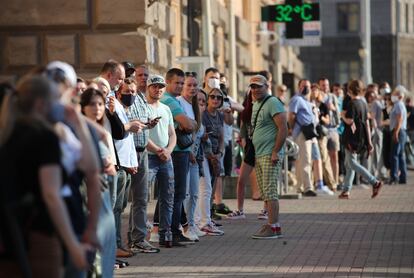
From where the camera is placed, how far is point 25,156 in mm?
7434

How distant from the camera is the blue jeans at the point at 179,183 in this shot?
51.3 ft

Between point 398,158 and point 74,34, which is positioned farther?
point 398,158

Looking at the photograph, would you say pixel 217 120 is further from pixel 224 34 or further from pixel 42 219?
pixel 224 34

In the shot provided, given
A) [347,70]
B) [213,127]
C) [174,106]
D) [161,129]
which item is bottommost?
[347,70]

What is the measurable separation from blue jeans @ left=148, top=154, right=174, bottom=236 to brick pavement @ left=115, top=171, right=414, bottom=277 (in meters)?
0.33

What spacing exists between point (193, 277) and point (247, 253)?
2219mm

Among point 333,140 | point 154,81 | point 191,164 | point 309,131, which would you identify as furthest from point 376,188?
point 154,81

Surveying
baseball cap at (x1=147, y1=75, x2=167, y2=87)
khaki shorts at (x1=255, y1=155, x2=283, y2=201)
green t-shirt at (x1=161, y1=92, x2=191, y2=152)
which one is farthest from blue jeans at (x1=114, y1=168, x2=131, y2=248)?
khaki shorts at (x1=255, y1=155, x2=283, y2=201)

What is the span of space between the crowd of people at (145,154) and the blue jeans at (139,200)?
1 centimetres

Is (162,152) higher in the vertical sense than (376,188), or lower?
higher

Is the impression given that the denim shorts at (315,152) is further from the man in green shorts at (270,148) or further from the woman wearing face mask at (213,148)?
the man in green shorts at (270,148)

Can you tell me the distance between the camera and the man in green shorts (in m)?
16.5

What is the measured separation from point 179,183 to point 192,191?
64 cm

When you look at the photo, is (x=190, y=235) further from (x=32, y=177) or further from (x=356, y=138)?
(x=32, y=177)
